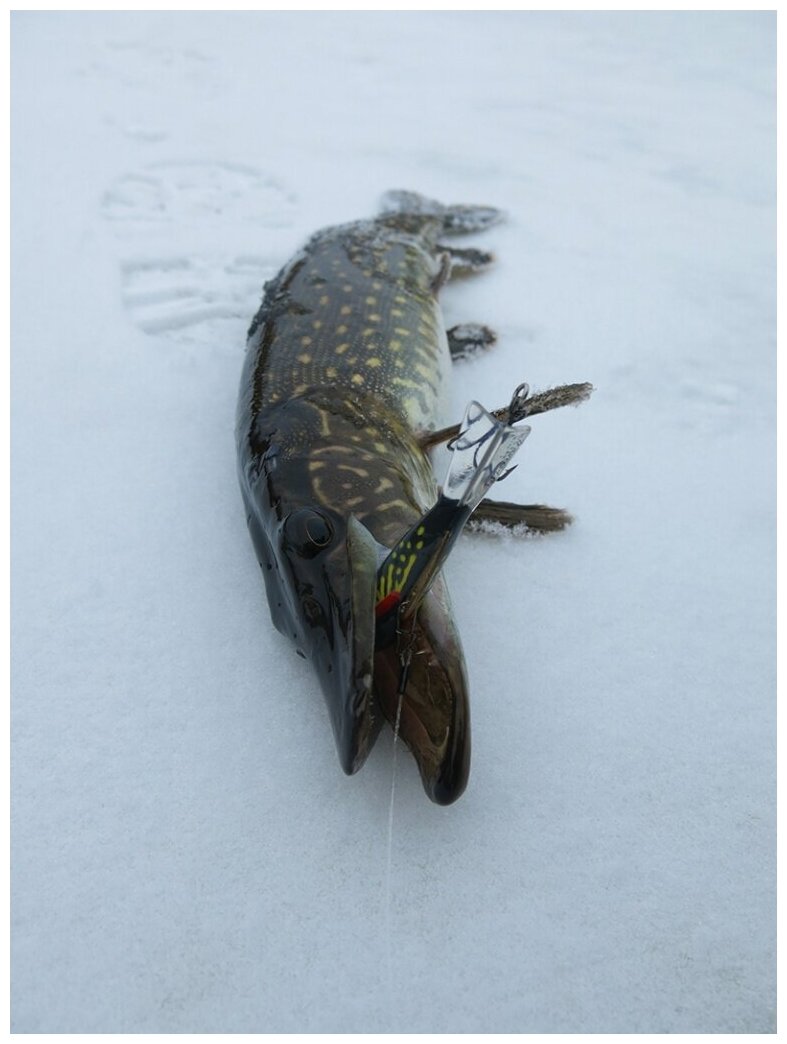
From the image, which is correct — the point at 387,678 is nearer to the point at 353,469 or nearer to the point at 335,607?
the point at 335,607

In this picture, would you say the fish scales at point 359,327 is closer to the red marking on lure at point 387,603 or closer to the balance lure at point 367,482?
the balance lure at point 367,482

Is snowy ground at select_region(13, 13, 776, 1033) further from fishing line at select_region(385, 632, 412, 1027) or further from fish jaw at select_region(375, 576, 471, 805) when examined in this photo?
fish jaw at select_region(375, 576, 471, 805)

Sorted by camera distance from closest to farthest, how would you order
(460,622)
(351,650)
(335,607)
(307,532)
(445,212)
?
(351,650) < (335,607) < (307,532) < (460,622) < (445,212)

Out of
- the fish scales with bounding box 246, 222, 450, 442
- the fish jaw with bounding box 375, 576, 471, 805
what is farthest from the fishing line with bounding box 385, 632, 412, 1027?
the fish scales with bounding box 246, 222, 450, 442

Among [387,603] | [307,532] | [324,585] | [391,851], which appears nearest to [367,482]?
[307,532]

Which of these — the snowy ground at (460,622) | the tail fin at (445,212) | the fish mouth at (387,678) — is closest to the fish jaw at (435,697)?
the fish mouth at (387,678)

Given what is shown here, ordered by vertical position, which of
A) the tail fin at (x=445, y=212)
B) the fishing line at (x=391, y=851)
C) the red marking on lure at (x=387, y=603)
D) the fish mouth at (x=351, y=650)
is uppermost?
the tail fin at (x=445, y=212)

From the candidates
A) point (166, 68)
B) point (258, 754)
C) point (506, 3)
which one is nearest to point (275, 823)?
point (258, 754)
